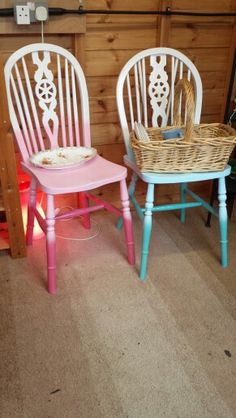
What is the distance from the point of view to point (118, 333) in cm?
132

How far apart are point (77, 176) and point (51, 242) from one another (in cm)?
28

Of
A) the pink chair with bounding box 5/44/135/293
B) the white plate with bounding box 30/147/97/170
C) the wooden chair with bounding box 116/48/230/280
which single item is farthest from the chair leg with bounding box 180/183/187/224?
the white plate with bounding box 30/147/97/170

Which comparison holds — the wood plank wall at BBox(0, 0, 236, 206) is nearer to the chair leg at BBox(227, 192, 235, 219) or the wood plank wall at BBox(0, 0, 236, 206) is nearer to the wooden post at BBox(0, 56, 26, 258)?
the wooden post at BBox(0, 56, 26, 258)

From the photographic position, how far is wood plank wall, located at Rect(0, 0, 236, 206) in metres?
1.70

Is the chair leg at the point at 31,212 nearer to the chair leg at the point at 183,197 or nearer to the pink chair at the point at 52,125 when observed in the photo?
the pink chair at the point at 52,125

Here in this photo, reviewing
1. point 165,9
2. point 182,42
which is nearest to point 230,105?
point 182,42

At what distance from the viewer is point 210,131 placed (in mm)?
1694

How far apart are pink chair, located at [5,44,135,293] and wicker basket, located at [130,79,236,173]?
0.42ft

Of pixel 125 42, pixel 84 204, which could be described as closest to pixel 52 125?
pixel 84 204

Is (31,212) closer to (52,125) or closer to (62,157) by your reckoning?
(62,157)

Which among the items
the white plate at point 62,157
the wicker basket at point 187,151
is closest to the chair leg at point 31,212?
the white plate at point 62,157

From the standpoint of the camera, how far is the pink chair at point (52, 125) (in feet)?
4.68

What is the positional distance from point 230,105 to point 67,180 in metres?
1.18

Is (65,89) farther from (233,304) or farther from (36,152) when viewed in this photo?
(233,304)
